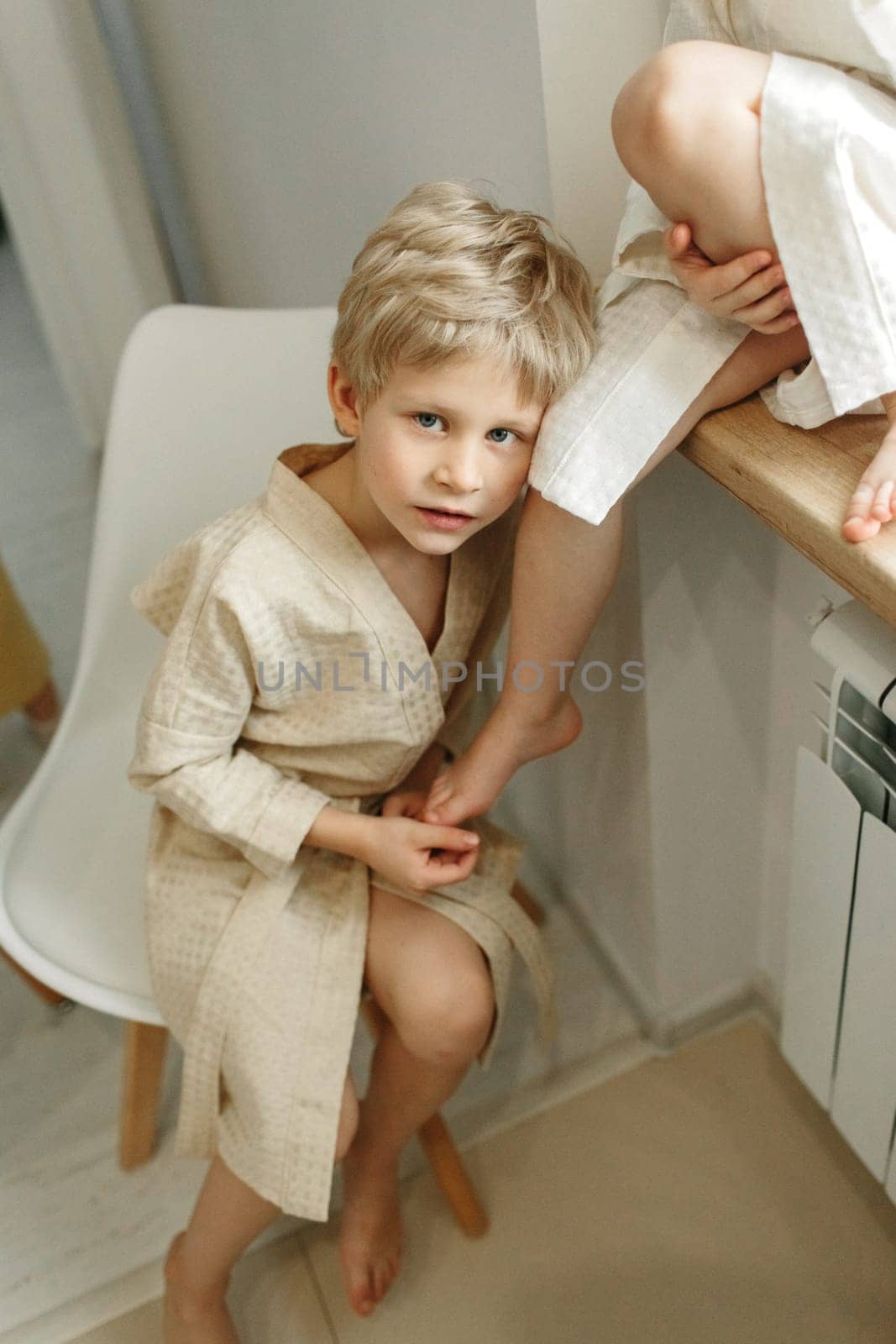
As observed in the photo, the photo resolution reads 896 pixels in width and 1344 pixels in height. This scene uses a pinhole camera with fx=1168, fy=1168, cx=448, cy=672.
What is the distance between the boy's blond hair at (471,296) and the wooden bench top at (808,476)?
10 cm

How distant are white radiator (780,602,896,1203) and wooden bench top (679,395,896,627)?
0.11m

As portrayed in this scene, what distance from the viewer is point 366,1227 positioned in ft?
3.36

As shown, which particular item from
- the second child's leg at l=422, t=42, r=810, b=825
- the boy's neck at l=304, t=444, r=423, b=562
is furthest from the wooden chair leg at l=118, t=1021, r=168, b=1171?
the boy's neck at l=304, t=444, r=423, b=562

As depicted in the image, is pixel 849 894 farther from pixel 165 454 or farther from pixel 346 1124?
pixel 165 454

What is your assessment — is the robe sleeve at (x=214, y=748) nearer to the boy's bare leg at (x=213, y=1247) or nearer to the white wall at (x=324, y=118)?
the boy's bare leg at (x=213, y=1247)

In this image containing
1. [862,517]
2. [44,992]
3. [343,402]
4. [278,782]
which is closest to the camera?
[862,517]

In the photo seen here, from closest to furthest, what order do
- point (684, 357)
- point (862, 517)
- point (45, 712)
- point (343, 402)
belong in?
point (862, 517), point (684, 357), point (343, 402), point (45, 712)

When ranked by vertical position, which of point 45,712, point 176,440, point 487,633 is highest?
point 176,440

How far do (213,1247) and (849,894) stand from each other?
0.58 metres

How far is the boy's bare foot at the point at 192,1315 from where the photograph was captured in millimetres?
976

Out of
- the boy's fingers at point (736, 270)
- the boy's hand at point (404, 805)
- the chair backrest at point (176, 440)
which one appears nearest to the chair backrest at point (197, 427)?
the chair backrest at point (176, 440)

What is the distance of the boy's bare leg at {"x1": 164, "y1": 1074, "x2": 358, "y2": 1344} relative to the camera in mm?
910

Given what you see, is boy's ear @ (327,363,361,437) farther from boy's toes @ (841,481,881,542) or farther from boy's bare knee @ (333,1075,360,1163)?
boy's bare knee @ (333,1075,360,1163)

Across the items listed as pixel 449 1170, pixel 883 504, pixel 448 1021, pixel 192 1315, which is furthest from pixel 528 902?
pixel 883 504
